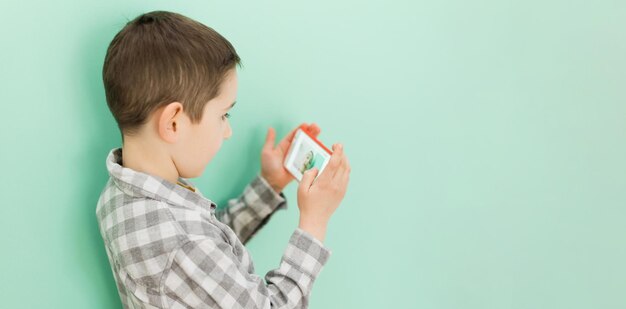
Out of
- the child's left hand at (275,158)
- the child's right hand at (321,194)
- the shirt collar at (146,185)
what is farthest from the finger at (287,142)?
the shirt collar at (146,185)

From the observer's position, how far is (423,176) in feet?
3.55

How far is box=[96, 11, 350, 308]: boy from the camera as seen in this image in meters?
0.70

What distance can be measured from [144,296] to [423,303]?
1.87 feet

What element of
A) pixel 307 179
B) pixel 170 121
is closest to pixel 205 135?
pixel 170 121

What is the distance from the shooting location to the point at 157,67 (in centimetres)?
71

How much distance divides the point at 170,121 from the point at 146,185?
7cm

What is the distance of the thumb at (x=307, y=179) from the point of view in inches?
33.0

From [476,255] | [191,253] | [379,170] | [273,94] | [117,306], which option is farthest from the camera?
[476,255]

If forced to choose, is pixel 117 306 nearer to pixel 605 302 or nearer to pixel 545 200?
pixel 545 200

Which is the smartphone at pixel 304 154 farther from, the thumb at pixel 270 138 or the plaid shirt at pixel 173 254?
the plaid shirt at pixel 173 254

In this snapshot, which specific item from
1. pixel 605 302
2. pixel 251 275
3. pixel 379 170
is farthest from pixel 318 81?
pixel 605 302

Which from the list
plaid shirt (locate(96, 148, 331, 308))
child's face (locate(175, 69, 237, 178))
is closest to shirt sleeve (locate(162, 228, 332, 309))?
plaid shirt (locate(96, 148, 331, 308))

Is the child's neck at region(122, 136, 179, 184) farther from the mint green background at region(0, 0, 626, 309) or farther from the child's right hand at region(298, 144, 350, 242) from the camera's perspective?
the child's right hand at region(298, 144, 350, 242)

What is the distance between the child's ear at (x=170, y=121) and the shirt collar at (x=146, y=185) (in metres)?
0.05
